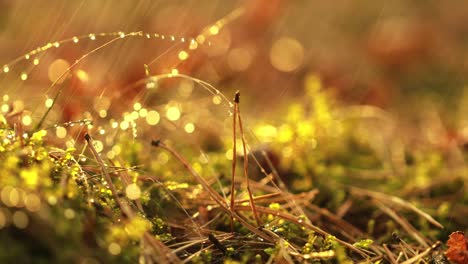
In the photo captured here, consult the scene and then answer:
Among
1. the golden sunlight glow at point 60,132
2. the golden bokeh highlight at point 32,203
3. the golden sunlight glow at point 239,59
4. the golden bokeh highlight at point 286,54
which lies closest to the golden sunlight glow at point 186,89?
the golden sunlight glow at point 60,132

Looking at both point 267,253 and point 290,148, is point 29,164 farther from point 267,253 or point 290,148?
point 290,148

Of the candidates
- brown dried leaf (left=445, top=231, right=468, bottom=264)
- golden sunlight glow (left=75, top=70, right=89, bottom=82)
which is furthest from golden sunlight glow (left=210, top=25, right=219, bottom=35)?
brown dried leaf (left=445, top=231, right=468, bottom=264)

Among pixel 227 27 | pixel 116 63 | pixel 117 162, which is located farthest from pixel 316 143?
pixel 227 27

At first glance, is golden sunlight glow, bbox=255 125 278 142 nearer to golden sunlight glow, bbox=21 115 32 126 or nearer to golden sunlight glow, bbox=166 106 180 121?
golden sunlight glow, bbox=166 106 180 121

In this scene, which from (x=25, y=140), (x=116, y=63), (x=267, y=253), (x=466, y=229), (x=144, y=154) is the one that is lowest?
(x=466, y=229)

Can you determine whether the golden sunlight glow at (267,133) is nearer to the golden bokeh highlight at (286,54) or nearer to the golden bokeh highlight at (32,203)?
Result: the golden bokeh highlight at (32,203)

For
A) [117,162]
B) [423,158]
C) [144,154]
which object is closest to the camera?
[117,162]

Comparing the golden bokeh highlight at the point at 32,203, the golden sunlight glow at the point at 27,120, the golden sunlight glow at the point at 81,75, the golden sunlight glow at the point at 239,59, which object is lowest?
the golden bokeh highlight at the point at 32,203
